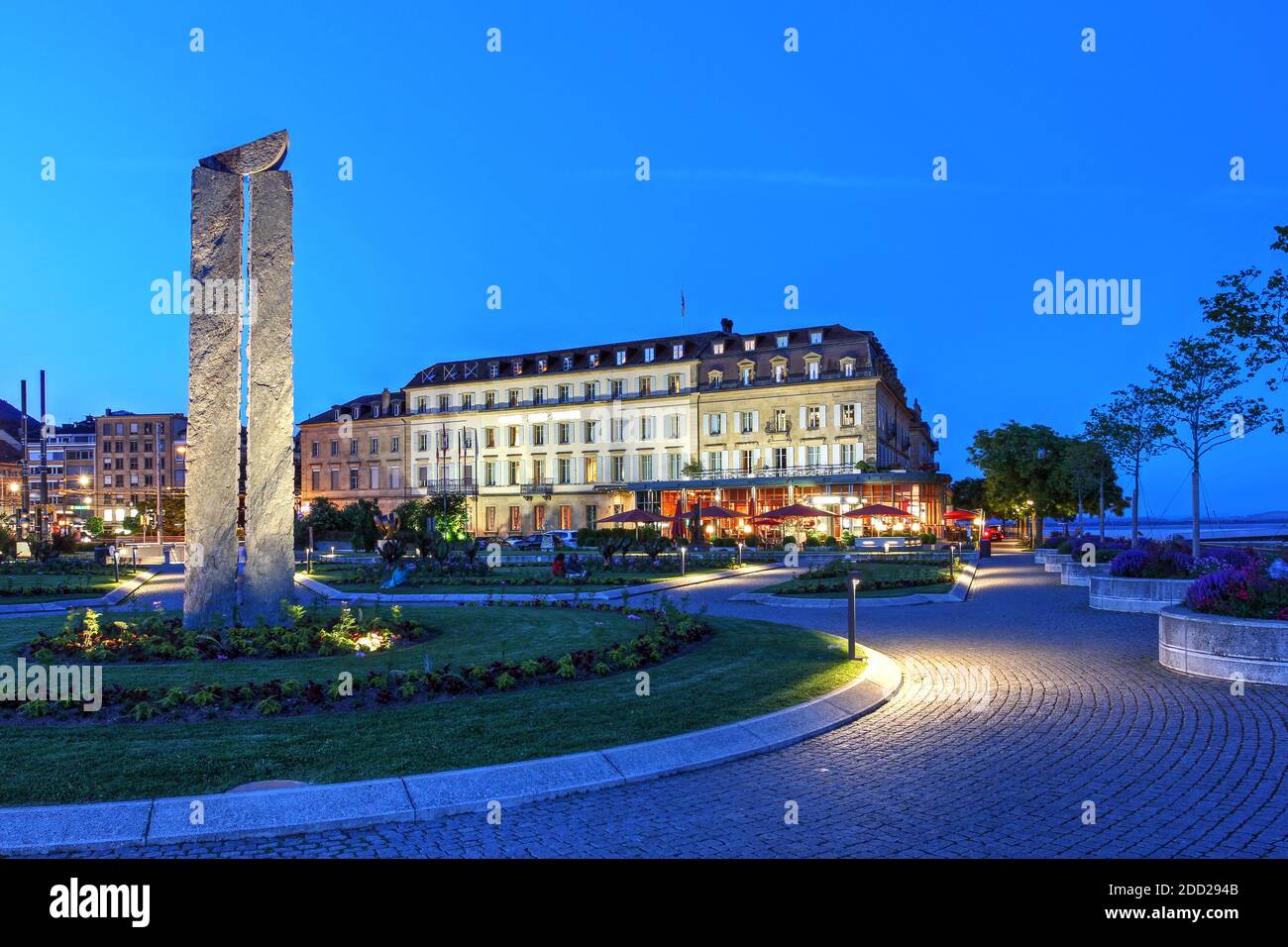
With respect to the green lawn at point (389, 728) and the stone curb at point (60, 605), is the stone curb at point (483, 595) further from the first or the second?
the green lawn at point (389, 728)

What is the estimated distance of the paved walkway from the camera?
17.8 feet

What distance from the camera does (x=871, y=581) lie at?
25.8 m

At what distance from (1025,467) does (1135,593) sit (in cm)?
5120

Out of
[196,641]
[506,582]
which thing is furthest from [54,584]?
[196,641]

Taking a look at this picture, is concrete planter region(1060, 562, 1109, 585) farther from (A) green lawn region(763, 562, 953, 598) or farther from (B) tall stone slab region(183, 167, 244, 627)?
(B) tall stone slab region(183, 167, 244, 627)

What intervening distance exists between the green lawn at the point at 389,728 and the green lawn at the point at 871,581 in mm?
11429

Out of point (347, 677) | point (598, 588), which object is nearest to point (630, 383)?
point (598, 588)

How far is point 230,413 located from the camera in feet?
44.9

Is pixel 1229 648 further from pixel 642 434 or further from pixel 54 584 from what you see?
pixel 642 434

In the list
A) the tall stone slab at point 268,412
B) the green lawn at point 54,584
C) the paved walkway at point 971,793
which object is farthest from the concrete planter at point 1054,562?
the green lawn at point 54,584

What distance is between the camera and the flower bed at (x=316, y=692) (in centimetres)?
841

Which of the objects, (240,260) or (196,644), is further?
(240,260)
